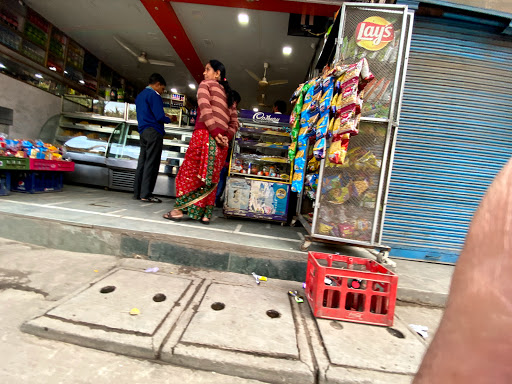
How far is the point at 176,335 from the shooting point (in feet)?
4.60

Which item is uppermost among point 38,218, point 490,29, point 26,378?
point 490,29

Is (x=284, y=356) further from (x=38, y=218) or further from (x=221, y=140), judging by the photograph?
(x=38, y=218)

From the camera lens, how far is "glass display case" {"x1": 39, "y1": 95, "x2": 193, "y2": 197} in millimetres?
5215

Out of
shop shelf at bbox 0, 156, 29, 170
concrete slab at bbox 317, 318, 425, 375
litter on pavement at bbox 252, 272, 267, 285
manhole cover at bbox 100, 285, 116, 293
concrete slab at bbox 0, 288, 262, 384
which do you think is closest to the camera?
concrete slab at bbox 0, 288, 262, 384

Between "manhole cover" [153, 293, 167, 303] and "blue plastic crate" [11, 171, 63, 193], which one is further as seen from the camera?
"blue plastic crate" [11, 171, 63, 193]

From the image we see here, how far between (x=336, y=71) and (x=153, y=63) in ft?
21.8

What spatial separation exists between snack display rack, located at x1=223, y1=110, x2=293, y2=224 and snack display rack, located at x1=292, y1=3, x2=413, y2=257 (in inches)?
49.8

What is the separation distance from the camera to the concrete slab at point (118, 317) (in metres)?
1.32

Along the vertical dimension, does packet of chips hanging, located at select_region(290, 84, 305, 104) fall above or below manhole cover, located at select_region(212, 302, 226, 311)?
above

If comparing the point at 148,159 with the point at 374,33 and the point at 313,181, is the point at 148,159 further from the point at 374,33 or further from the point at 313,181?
the point at 374,33

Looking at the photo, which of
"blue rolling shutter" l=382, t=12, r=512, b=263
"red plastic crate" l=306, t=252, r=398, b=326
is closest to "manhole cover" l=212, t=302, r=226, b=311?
"red plastic crate" l=306, t=252, r=398, b=326

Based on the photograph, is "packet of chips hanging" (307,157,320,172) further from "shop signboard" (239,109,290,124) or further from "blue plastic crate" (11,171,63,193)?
"blue plastic crate" (11,171,63,193)

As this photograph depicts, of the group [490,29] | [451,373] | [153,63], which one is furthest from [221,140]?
[153,63]

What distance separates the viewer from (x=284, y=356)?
1.33 meters
